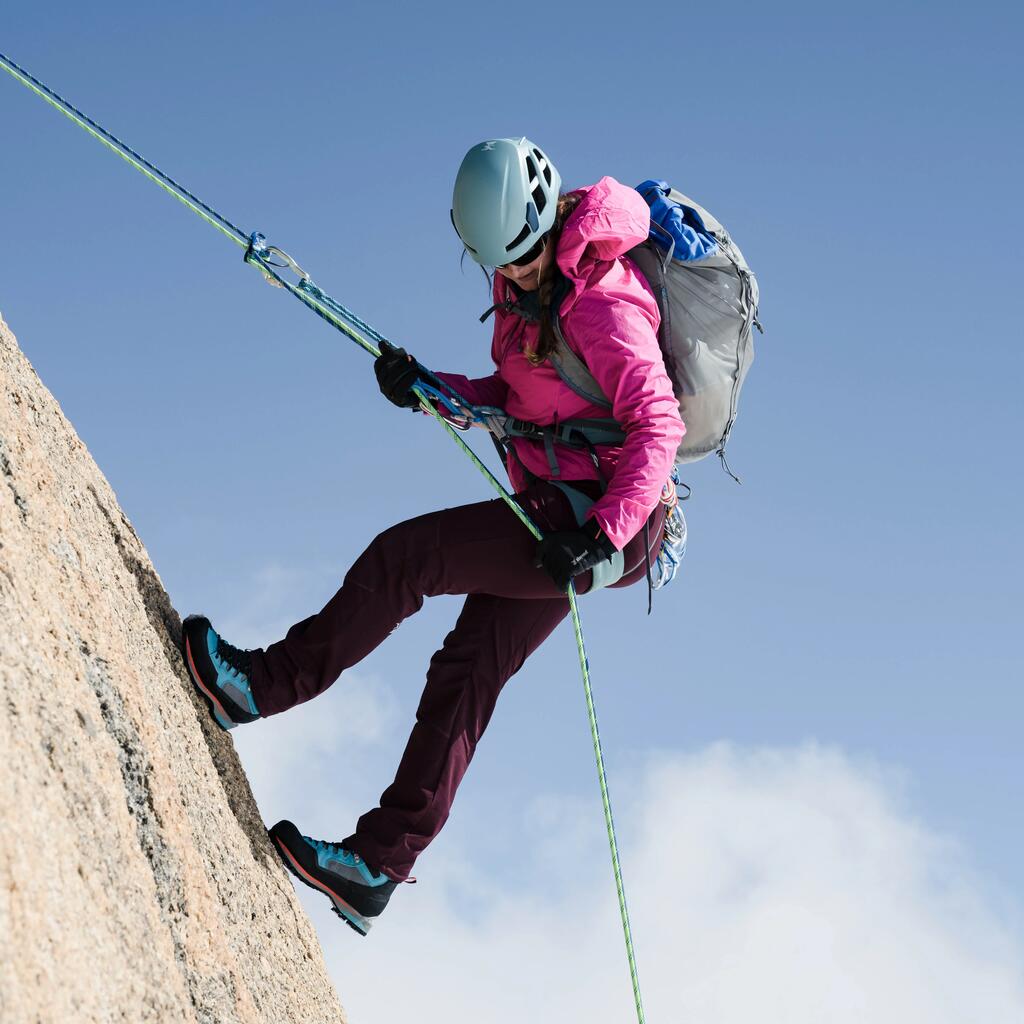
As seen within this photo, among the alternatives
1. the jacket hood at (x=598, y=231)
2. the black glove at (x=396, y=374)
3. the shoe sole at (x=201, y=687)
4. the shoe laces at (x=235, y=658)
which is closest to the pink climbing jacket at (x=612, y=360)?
the jacket hood at (x=598, y=231)

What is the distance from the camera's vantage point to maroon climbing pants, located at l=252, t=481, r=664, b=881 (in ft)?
18.0

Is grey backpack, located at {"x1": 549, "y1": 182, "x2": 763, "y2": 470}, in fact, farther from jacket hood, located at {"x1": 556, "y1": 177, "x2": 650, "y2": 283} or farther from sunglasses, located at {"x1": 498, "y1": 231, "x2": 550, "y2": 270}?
sunglasses, located at {"x1": 498, "y1": 231, "x2": 550, "y2": 270}

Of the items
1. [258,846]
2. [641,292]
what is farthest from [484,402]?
[258,846]

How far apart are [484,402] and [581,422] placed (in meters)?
0.67

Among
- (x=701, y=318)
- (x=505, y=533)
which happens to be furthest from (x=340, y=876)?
(x=701, y=318)

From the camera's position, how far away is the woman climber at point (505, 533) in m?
5.34

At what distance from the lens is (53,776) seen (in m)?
3.17

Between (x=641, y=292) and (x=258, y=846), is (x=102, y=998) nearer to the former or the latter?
(x=258, y=846)

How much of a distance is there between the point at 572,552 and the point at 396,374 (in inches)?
55.9

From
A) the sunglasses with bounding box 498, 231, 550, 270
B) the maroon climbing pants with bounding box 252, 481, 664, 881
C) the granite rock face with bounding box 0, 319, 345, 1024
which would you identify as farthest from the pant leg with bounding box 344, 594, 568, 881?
the sunglasses with bounding box 498, 231, 550, 270

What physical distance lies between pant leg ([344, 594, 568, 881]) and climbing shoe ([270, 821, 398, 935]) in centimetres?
6

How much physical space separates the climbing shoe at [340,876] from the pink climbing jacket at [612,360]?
191 cm

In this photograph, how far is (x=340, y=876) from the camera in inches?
216

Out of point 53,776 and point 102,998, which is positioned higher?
point 53,776
